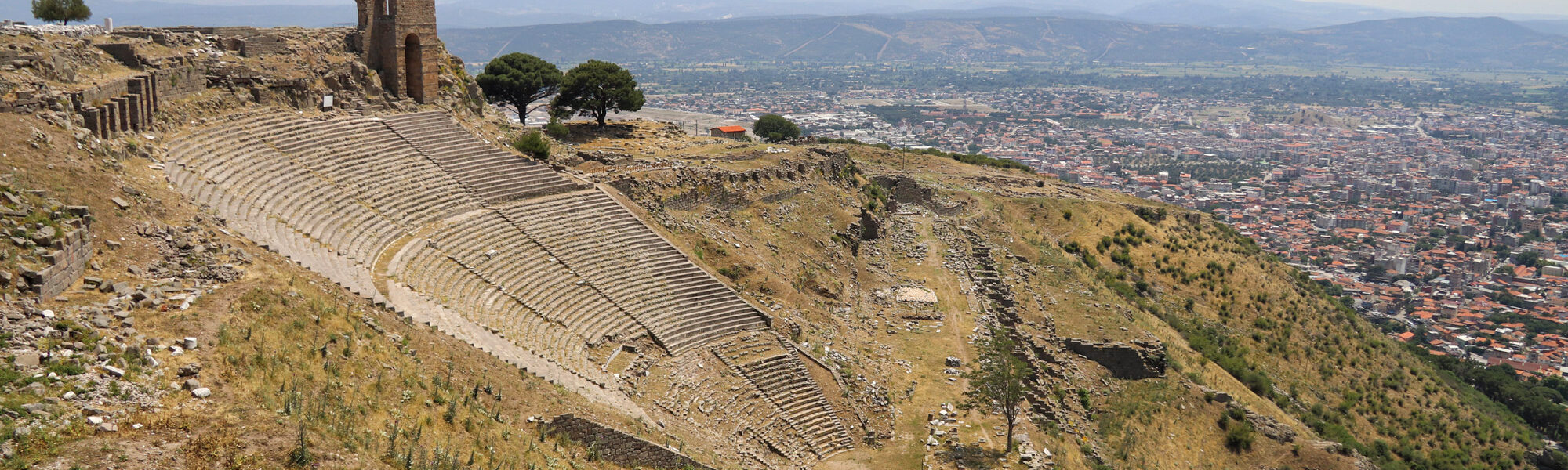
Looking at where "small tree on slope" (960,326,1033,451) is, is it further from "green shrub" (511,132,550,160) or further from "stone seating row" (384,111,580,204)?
"green shrub" (511,132,550,160)

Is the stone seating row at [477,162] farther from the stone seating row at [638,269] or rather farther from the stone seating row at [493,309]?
the stone seating row at [493,309]

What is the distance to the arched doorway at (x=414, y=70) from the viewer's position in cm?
3741

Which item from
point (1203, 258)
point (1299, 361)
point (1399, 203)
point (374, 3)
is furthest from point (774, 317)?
point (1399, 203)

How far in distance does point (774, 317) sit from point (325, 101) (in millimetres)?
Answer: 16481

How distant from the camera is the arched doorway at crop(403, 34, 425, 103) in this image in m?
37.4

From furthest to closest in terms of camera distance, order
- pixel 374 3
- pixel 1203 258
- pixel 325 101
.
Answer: pixel 1203 258 → pixel 374 3 → pixel 325 101

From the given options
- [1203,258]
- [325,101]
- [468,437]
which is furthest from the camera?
[1203,258]

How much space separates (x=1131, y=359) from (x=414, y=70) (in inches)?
1061

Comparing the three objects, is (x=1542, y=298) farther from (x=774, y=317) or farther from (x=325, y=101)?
(x=325, y=101)

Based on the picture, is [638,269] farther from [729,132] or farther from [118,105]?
[729,132]

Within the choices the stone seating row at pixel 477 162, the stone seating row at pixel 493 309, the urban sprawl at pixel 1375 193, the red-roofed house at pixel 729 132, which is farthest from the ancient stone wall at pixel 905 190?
the urban sprawl at pixel 1375 193

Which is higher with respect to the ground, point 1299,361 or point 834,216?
point 834,216

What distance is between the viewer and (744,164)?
40688 millimetres

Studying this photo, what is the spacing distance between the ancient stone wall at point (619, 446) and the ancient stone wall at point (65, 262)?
8.28 metres
